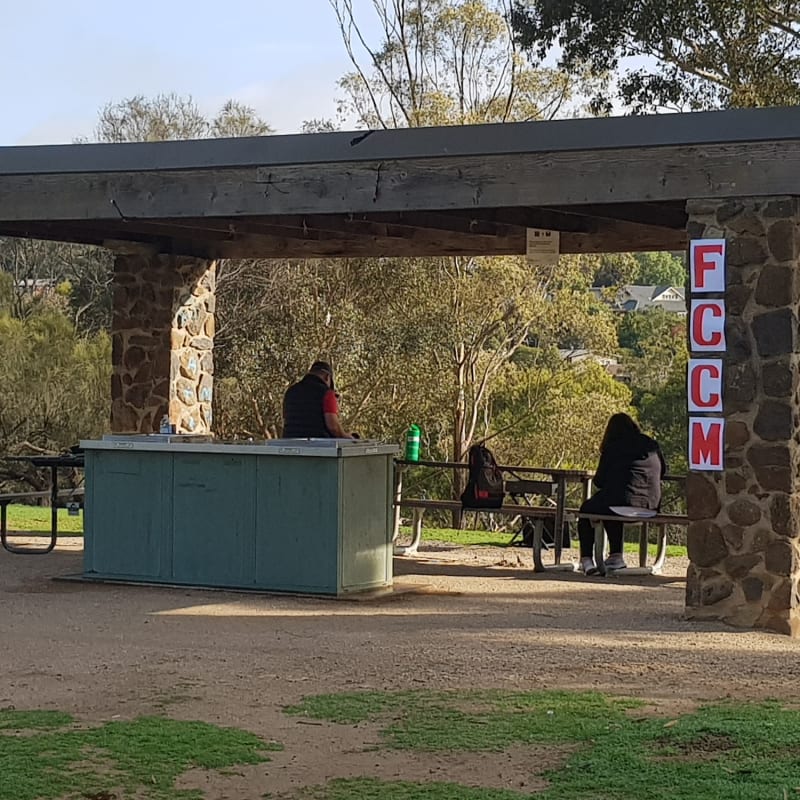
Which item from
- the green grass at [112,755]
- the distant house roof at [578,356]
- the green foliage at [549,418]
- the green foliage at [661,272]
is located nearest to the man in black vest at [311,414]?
the green grass at [112,755]

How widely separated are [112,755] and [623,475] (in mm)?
6526

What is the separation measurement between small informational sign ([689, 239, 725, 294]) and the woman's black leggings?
2722 millimetres

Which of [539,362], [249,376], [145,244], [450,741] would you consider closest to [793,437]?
[450,741]

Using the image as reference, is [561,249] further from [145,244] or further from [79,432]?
[79,432]

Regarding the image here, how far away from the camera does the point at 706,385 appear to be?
9.31 meters

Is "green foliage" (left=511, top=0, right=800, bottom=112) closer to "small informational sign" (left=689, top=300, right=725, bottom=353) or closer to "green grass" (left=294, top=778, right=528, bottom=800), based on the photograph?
"small informational sign" (left=689, top=300, right=725, bottom=353)

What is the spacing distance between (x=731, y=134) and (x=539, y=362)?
19969 mm

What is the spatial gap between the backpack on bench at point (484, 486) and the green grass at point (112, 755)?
6089 millimetres

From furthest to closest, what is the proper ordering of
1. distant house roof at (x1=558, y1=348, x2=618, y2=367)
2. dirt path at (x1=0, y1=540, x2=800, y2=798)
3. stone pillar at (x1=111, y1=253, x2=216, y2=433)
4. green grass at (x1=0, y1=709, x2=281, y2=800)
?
distant house roof at (x1=558, y1=348, x2=618, y2=367)
stone pillar at (x1=111, y1=253, x2=216, y2=433)
dirt path at (x1=0, y1=540, x2=800, y2=798)
green grass at (x1=0, y1=709, x2=281, y2=800)

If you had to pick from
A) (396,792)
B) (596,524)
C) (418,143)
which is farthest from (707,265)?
(396,792)

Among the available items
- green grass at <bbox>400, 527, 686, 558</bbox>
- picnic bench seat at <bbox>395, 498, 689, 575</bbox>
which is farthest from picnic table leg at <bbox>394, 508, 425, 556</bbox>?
green grass at <bbox>400, 527, 686, 558</bbox>

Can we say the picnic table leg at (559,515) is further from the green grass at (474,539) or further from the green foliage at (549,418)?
the green foliage at (549,418)

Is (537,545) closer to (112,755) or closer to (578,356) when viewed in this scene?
(112,755)

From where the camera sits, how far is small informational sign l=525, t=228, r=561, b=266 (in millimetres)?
11750
